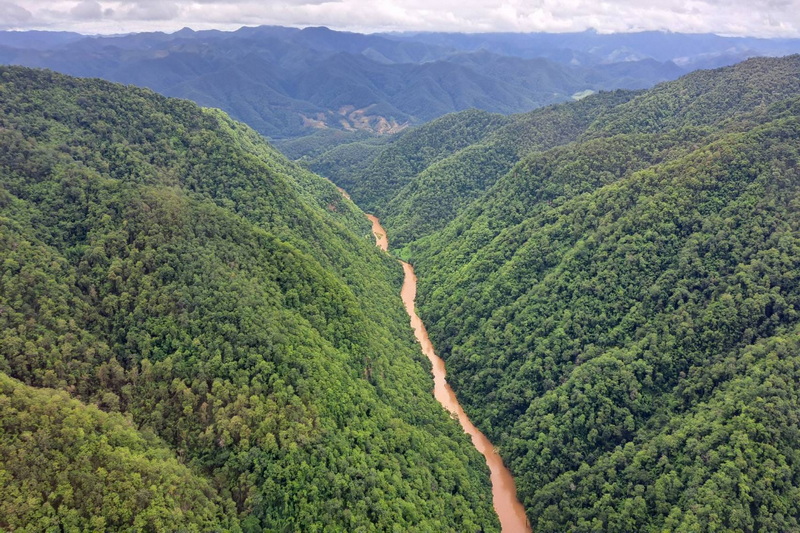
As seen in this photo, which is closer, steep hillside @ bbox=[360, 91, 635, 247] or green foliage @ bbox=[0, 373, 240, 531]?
green foliage @ bbox=[0, 373, 240, 531]

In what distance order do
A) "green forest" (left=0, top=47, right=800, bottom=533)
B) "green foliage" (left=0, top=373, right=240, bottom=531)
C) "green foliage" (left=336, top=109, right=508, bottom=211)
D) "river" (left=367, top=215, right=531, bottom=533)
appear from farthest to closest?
"green foliage" (left=336, top=109, right=508, bottom=211)
"river" (left=367, top=215, right=531, bottom=533)
"green forest" (left=0, top=47, right=800, bottom=533)
"green foliage" (left=0, top=373, right=240, bottom=531)

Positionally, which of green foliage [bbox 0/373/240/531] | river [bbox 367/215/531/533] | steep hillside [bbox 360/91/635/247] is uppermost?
steep hillside [bbox 360/91/635/247]

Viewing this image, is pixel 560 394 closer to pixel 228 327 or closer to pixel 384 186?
pixel 228 327

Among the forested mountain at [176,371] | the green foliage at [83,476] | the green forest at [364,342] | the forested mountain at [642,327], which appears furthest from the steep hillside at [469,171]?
the green foliage at [83,476]

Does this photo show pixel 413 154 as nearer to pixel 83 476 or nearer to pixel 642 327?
pixel 642 327

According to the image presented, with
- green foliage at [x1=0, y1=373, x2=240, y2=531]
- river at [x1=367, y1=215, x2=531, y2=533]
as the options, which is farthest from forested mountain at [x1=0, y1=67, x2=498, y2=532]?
river at [x1=367, y1=215, x2=531, y2=533]

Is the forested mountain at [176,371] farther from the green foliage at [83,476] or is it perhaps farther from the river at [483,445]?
the river at [483,445]

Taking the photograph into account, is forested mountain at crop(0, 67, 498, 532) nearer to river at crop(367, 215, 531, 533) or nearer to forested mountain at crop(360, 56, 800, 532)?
river at crop(367, 215, 531, 533)
